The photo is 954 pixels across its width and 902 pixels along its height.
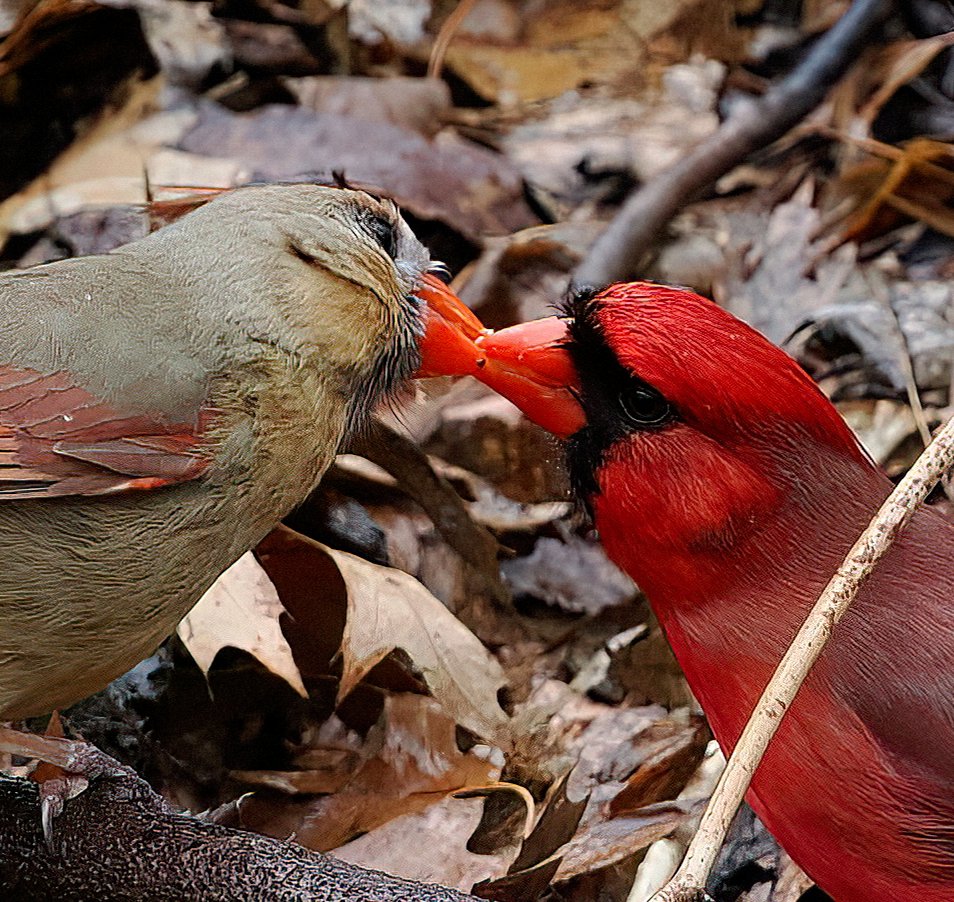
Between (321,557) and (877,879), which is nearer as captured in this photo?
(877,879)

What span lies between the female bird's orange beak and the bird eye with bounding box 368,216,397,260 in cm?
11

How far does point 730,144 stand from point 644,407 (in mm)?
2517

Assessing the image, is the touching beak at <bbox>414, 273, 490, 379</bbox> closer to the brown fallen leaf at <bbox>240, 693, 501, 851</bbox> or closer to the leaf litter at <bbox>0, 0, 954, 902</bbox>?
the leaf litter at <bbox>0, 0, 954, 902</bbox>

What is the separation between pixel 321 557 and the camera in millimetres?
3240

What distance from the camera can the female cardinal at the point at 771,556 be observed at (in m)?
2.51

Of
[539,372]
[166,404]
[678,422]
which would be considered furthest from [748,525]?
[166,404]

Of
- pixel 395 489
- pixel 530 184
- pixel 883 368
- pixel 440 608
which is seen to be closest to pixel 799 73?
pixel 530 184

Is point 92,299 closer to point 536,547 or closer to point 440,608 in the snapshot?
point 440,608

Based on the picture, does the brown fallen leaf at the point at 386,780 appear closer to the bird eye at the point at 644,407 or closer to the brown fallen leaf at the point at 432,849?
the brown fallen leaf at the point at 432,849

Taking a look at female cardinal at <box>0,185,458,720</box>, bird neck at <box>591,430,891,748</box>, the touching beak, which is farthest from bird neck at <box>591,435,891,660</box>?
female cardinal at <box>0,185,458,720</box>

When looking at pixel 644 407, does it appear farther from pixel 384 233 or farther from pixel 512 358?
pixel 384 233

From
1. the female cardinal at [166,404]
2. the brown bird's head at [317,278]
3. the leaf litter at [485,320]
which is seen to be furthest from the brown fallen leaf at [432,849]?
the brown bird's head at [317,278]

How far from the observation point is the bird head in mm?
2658

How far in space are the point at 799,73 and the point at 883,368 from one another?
156cm
